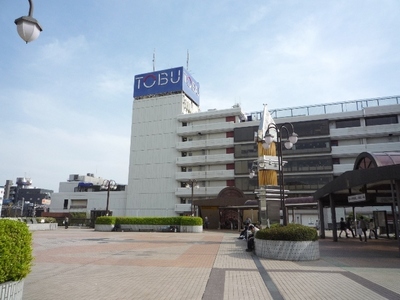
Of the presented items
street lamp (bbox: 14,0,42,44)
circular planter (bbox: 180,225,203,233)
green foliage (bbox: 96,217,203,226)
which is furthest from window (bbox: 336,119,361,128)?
street lamp (bbox: 14,0,42,44)

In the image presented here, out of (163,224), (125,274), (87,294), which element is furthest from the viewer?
(163,224)

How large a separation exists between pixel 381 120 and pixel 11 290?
169 feet

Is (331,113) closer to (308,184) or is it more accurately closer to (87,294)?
(308,184)

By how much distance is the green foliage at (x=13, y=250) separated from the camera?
16.9 ft

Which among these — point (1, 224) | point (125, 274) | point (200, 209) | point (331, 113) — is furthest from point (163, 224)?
point (331, 113)

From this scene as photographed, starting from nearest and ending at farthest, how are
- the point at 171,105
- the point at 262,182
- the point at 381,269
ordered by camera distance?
the point at 381,269, the point at 262,182, the point at 171,105

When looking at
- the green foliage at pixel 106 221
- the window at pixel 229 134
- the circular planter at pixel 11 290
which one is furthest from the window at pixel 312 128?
the circular planter at pixel 11 290

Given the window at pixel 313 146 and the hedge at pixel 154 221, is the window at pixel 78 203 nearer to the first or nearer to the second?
the hedge at pixel 154 221

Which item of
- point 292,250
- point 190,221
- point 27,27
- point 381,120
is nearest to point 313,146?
point 381,120

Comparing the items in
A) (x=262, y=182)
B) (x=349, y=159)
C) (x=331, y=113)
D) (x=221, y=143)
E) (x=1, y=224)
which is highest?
(x=331, y=113)

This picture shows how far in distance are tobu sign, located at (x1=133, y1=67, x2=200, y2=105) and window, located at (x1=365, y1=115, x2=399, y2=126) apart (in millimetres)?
31828

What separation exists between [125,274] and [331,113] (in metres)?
45.6

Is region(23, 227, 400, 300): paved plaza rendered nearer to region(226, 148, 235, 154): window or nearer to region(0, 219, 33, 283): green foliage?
region(0, 219, 33, 283): green foliage

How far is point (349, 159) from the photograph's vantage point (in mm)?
46656
